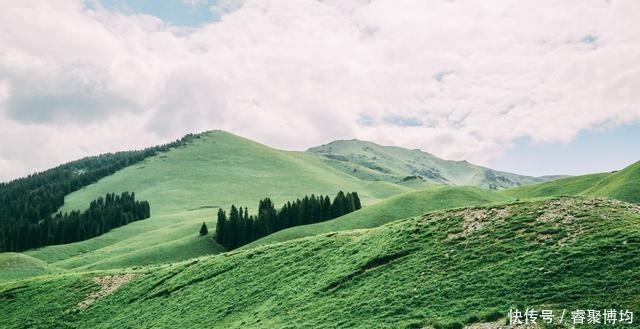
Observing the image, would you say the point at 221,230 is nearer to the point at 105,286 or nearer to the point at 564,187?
the point at 105,286

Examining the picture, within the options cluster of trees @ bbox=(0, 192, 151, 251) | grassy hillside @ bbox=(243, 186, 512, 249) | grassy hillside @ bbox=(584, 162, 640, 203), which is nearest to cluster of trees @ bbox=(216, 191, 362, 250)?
grassy hillside @ bbox=(243, 186, 512, 249)

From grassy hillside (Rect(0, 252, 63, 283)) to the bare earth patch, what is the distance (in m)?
40.4

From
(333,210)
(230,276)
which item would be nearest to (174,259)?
(333,210)

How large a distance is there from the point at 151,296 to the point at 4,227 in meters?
143

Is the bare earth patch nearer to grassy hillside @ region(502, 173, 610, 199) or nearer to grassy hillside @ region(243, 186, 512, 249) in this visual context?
grassy hillside @ region(243, 186, 512, 249)

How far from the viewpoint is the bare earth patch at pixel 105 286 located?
51.5 m

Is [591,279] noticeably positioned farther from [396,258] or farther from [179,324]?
[179,324]

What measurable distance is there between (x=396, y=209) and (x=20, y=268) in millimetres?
82874

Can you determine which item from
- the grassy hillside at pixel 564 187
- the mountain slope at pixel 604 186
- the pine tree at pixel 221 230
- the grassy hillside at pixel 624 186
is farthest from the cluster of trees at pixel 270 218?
the grassy hillside at pixel 564 187

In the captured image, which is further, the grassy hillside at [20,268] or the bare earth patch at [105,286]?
the grassy hillside at [20,268]

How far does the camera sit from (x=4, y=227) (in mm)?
156500

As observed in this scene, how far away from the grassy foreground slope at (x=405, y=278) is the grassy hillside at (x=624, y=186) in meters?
72.7

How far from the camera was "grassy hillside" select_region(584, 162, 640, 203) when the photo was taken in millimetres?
95188

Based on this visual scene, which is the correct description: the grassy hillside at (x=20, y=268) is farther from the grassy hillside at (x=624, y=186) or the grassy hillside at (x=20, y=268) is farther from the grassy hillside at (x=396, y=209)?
the grassy hillside at (x=624, y=186)
